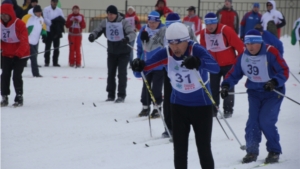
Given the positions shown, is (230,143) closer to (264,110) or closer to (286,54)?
(264,110)

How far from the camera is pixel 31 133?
10.3 metres

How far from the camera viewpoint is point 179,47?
647cm

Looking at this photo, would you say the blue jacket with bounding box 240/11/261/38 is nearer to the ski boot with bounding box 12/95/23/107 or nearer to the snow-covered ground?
the snow-covered ground

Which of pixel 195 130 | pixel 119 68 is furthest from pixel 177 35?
pixel 119 68

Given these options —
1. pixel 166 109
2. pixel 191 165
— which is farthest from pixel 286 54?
pixel 191 165

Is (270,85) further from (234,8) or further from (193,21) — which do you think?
(234,8)

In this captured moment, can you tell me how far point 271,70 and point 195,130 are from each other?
1.68m

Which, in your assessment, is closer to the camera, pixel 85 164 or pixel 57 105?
pixel 85 164

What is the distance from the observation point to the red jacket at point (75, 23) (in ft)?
63.6

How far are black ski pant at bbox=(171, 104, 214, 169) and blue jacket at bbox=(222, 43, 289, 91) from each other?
4.56 ft

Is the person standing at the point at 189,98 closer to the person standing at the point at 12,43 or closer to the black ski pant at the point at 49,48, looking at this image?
the person standing at the point at 12,43

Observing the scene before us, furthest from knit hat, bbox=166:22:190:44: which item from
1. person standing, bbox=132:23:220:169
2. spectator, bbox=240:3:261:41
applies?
spectator, bbox=240:3:261:41

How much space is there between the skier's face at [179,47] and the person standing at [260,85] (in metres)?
1.43

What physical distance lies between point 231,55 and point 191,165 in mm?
3232
